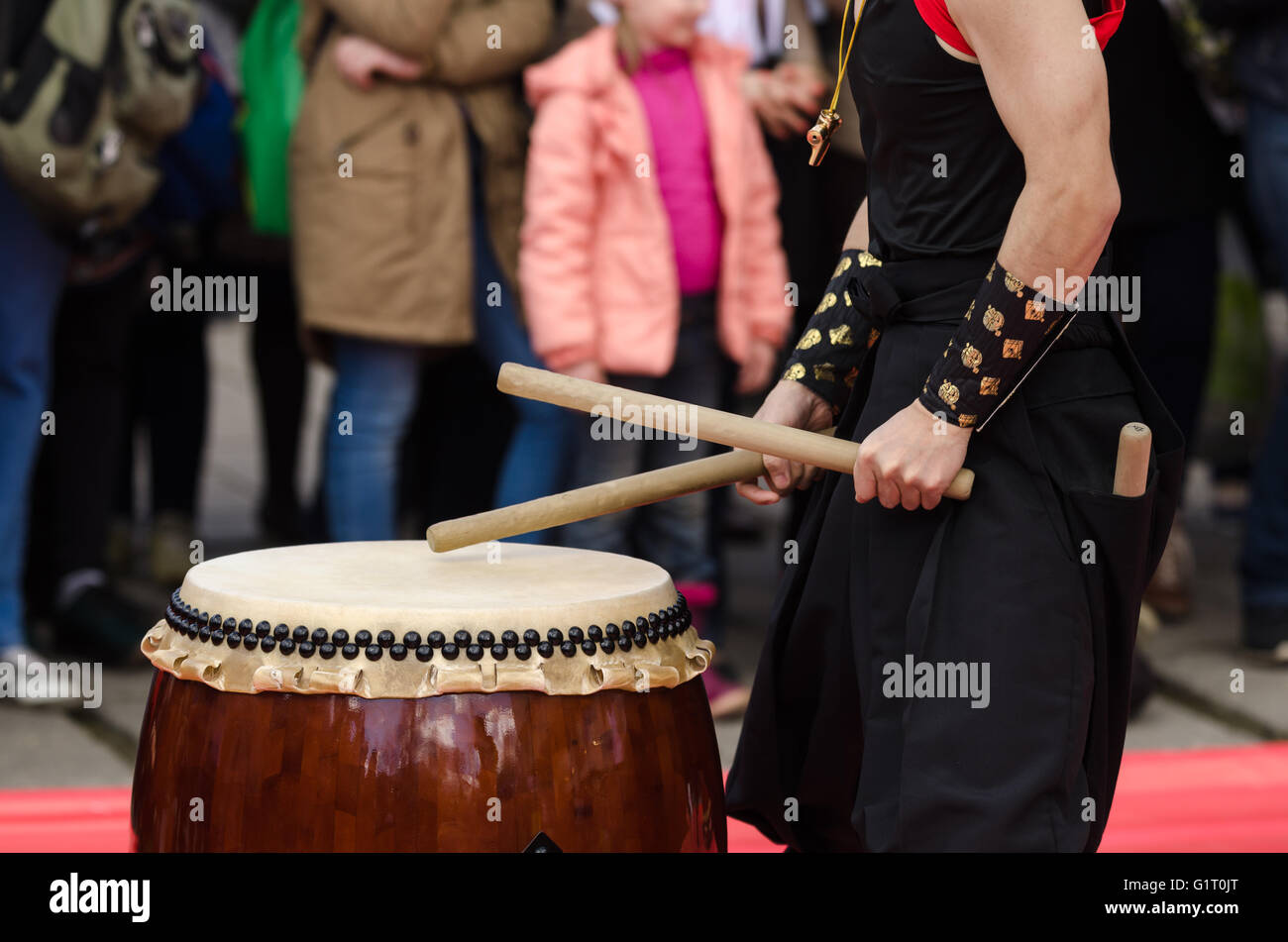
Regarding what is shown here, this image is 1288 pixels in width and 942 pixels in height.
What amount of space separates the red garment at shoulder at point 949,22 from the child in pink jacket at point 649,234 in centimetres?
162

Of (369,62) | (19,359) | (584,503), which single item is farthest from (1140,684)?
(19,359)

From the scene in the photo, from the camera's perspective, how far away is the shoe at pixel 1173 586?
4.10 metres

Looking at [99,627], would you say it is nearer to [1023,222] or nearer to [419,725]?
[419,725]

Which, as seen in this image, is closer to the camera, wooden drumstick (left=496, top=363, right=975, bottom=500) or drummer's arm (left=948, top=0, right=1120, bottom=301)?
drummer's arm (left=948, top=0, right=1120, bottom=301)

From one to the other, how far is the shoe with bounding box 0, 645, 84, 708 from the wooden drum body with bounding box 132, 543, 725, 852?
1623 mm

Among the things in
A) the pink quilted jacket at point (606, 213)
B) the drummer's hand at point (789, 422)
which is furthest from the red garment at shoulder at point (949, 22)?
the pink quilted jacket at point (606, 213)

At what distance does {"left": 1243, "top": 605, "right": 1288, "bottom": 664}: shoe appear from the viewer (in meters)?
3.68

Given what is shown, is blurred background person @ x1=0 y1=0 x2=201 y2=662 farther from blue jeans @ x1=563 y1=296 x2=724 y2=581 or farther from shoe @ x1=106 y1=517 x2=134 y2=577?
blue jeans @ x1=563 y1=296 x2=724 y2=581

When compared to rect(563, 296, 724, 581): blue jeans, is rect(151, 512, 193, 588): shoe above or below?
below

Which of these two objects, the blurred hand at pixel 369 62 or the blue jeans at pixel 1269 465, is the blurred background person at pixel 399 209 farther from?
the blue jeans at pixel 1269 465

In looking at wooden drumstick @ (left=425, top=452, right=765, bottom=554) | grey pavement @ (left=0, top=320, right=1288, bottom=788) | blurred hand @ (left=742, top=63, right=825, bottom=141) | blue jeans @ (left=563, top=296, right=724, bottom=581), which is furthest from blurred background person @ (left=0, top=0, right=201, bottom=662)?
wooden drumstick @ (left=425, top=452, right=765, bottom=554)

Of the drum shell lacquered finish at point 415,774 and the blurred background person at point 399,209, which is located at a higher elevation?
the blurred background person at point 399,209

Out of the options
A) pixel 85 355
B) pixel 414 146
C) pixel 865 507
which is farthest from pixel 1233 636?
pixel 85 355

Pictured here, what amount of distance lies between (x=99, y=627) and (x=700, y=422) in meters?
2.20
